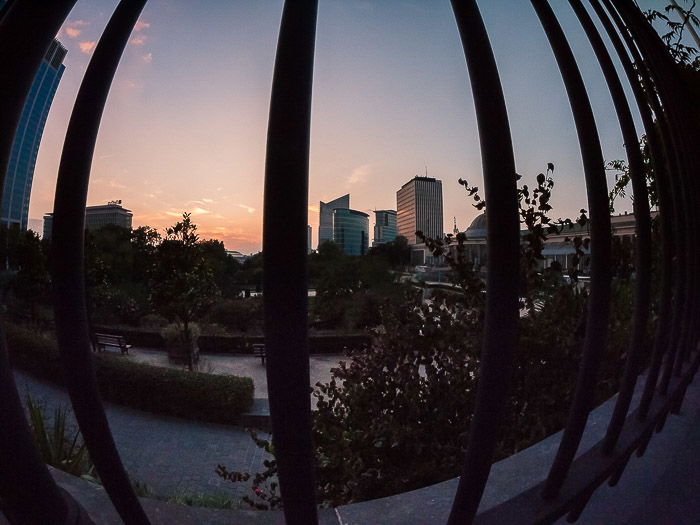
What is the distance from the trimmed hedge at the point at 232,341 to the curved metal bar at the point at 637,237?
1754cm

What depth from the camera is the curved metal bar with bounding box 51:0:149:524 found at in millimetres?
588

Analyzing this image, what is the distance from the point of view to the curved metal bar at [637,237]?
103 centimetres

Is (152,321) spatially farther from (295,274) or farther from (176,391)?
(295,274)

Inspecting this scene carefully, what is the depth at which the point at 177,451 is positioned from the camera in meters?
9.25

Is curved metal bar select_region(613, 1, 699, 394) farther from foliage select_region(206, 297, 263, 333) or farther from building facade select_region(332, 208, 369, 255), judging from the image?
building facade select_region(332, 208, 369, 255)

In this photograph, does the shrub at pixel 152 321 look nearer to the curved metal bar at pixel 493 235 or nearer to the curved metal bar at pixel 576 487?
the curved metal bar at pixel 576 487

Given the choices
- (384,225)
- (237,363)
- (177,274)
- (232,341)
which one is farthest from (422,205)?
(177,274)

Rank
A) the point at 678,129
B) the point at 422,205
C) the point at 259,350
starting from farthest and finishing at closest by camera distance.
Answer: the point at 422,205 → the point at 259,350 → the point at 678,129

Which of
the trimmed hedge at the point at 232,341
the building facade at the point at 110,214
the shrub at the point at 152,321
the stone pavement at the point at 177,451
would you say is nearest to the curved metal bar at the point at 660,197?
the stone pavement at the point at 177,451

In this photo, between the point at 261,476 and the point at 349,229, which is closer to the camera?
the point at 261,476

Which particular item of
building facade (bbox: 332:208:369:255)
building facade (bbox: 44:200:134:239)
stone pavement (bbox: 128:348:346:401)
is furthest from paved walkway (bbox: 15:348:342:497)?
building facade (bbox: 332:208:369:255)

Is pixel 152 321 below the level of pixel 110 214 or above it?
below

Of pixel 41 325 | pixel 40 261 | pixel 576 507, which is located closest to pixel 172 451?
pixel 576 507

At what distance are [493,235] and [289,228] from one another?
32cm
